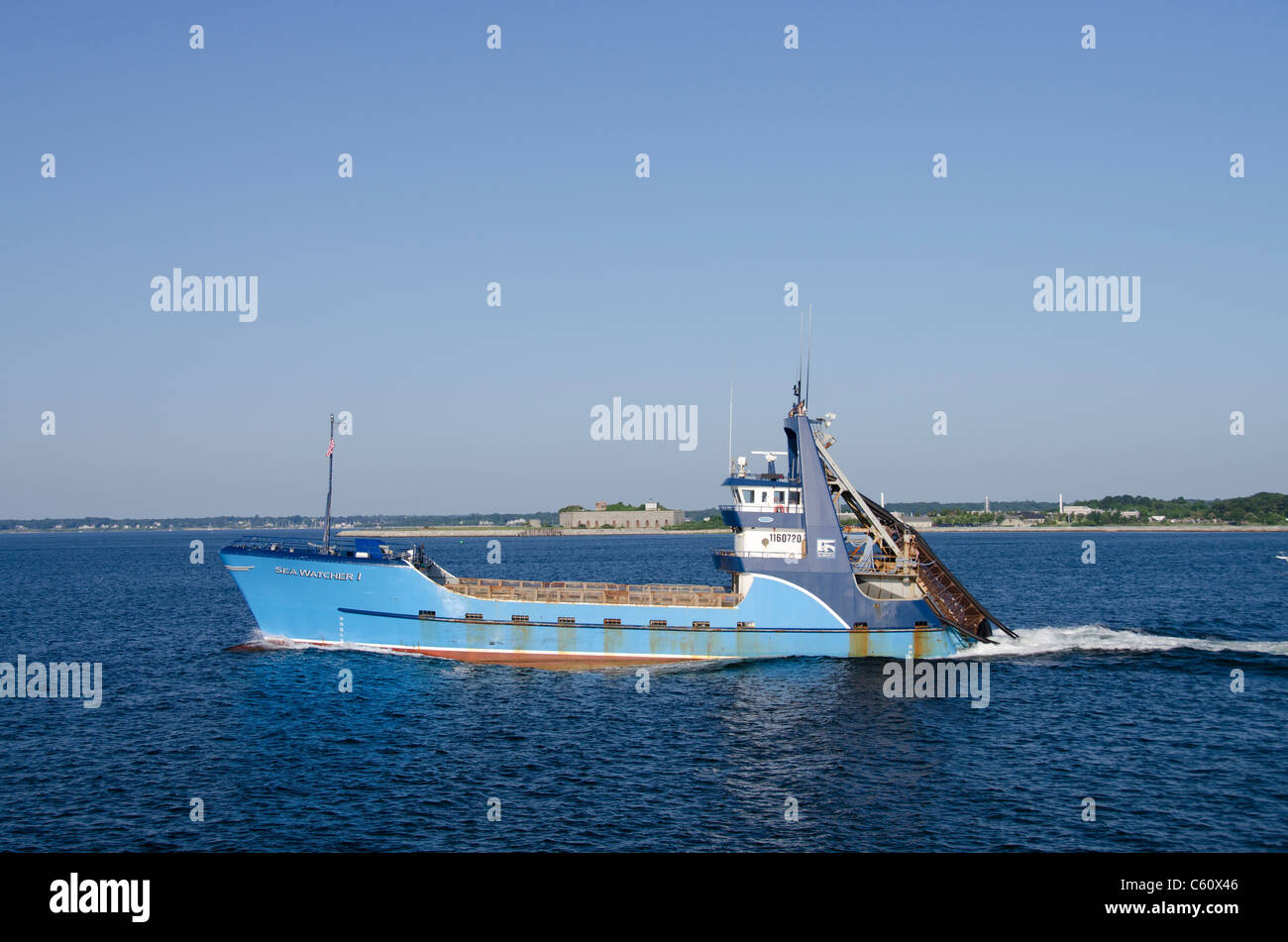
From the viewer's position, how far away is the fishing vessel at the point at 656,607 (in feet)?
145

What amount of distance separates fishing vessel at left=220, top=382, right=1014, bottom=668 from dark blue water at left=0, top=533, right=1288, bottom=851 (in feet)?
5.02

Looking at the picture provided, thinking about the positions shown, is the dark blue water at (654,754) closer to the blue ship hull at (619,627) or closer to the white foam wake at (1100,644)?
the white foam wake at (1100,644)

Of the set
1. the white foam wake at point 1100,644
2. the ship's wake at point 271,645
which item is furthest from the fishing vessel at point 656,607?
the white foam wake at point 1100,644

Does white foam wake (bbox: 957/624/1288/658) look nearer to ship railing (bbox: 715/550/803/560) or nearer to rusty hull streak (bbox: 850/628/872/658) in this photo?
rusty hull streak (bbox: 850/628/872/658)

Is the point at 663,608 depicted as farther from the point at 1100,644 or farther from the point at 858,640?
the point at 1100,644

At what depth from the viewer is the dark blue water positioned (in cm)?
2342

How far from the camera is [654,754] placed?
30.2 m

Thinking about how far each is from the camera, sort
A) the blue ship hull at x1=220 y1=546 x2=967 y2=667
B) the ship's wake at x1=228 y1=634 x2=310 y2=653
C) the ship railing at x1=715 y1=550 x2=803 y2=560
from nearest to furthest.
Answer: the ship railing at x1=715 y1=550 x2=803 y2=560
the blue ship hull at x1=220 y1=546 x2=967 y2=667
the ship's wake at x1=228 y1=634 x2=310 y2=653

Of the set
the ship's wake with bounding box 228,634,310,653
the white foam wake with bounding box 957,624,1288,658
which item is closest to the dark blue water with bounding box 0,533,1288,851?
the white foam wake with bounding box 957,624,1288,658

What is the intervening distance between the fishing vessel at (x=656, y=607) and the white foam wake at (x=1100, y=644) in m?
3.40

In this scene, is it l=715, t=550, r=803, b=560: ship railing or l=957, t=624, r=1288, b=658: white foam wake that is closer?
l=715, t=550, r=803, b=560: ship railing

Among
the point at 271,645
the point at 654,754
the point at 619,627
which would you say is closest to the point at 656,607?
the point at 619,627

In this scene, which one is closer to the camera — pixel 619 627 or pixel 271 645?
pixel 619 627

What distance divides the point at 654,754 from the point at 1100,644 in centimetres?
3113
